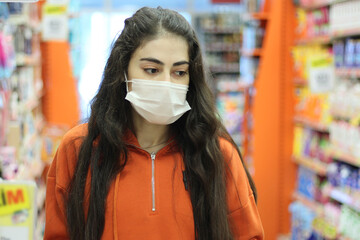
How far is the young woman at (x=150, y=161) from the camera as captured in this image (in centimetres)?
169

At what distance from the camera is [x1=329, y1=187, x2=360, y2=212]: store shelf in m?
3.63

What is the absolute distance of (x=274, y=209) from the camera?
17.6 feet

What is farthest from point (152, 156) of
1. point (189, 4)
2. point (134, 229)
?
point (189, 4)

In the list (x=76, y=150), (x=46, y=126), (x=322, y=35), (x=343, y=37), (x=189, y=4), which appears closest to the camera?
(x=76, y=150)

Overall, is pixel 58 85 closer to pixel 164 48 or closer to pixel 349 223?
pixel 349 223

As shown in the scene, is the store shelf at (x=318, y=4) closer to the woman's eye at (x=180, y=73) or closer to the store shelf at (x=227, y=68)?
the woman's eye at (x=180, y=73)

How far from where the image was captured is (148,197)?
1689 millimetres

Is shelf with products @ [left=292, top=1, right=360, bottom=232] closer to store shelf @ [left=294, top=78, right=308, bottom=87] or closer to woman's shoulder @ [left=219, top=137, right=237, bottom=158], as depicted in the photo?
store shelf @ [left=294, top=78, right=308, bottom=87]

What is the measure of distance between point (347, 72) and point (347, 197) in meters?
0.99

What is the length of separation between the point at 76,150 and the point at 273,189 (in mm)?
3916

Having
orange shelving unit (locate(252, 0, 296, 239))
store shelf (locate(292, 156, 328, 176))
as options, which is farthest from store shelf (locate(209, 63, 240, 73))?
store shelf (locate(292, 156, 328, 176))

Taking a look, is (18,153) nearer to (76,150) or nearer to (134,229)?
(76,150)

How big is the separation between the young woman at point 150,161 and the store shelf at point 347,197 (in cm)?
209

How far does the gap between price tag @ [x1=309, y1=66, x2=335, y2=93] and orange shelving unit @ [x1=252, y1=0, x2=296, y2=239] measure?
131cm
